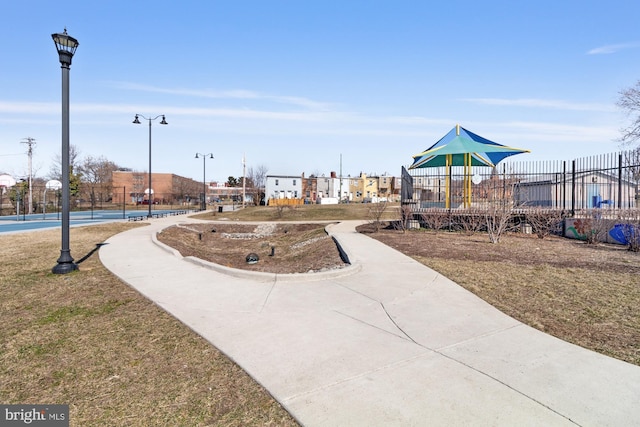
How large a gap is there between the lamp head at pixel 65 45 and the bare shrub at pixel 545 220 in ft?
51.0

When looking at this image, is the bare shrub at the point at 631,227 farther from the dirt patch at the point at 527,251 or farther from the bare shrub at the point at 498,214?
the bare shrub at the point at 498,214

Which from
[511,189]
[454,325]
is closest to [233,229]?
[511,189]

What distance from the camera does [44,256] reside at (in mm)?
9820

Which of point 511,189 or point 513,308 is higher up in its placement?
point 511,189

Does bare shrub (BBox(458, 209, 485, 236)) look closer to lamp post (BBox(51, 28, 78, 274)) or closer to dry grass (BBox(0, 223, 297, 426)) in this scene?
dry grass (BBox(0, 223, 297, 426))

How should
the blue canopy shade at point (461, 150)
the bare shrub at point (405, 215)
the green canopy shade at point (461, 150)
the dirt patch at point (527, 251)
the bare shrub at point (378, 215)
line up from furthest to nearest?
the bare shrub at point (378, 215) → the blue canopy shade at point (461, 150) → the green canopy shade at point (461, 150) → the bare shrub at point (405, 215) → the dirt patch at point (527, 251)

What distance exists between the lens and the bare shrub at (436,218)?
614 inches

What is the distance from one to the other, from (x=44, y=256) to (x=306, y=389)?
10146mm

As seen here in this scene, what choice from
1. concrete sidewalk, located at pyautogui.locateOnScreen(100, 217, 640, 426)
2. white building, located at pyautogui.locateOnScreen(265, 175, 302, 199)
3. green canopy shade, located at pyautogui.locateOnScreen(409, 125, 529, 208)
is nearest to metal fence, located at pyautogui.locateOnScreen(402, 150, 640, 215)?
green canopy shade, located at pyautogui.locateOnScreen(409, 125, 529, 208)

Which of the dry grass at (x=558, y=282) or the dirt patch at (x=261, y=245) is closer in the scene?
the dry grass at (x=558, y=282)

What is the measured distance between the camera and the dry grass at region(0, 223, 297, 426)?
274cm

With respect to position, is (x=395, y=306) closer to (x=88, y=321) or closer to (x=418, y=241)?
(x=88, y=321)

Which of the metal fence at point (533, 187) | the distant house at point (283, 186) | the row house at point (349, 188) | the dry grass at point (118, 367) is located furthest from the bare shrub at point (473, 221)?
the row house at point (349, 188)

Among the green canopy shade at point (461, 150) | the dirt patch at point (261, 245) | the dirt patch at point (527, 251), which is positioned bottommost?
the dirt patch at point (261, 245)
